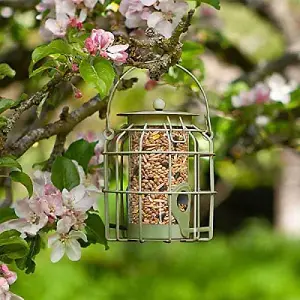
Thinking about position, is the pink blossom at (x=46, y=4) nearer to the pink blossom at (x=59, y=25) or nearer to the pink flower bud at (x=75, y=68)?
the pink blossom at (x=59, y=25)

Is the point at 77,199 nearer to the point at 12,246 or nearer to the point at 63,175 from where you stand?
the point at 63,175

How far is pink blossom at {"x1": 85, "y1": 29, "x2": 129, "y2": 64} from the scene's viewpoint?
5.74ft

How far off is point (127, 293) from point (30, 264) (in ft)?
16.4

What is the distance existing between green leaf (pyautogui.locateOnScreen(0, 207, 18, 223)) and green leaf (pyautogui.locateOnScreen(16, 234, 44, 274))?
0.20 ft

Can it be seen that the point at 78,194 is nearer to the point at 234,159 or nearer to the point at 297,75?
the point at 234,159

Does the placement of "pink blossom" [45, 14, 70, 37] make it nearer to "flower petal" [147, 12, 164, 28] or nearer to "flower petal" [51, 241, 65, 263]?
"flower petal" [147, 12, 164, 28]

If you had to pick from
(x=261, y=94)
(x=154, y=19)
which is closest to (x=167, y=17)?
(x=154, y=19)

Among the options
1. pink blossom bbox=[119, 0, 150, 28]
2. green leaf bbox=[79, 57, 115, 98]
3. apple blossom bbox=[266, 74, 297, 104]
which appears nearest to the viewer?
green leaf bbox=[79, 57, 115, 98]

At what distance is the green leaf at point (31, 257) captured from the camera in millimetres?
1854

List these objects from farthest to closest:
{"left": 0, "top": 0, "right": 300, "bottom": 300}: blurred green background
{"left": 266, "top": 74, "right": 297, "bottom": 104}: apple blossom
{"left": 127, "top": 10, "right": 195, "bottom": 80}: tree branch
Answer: {"left": 0, "top": 0, "right": 300, "bottom": 300}: blurred green background
{"left": 266, "top": 74, "right": 297, "bottom": 104}: apple blossom
{"left": 127, "top": 10, "right": 195, "bottom": 80}: tree branch

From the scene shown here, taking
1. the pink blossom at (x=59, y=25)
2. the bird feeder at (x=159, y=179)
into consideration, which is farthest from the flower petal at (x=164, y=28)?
the pink blossom at (x=59, y=25)

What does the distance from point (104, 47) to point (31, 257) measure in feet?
1.58

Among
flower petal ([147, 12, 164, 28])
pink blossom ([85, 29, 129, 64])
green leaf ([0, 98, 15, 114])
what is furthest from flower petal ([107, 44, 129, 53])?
green leaf ([0, 98, 15, 114])

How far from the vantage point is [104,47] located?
1.76 metres
